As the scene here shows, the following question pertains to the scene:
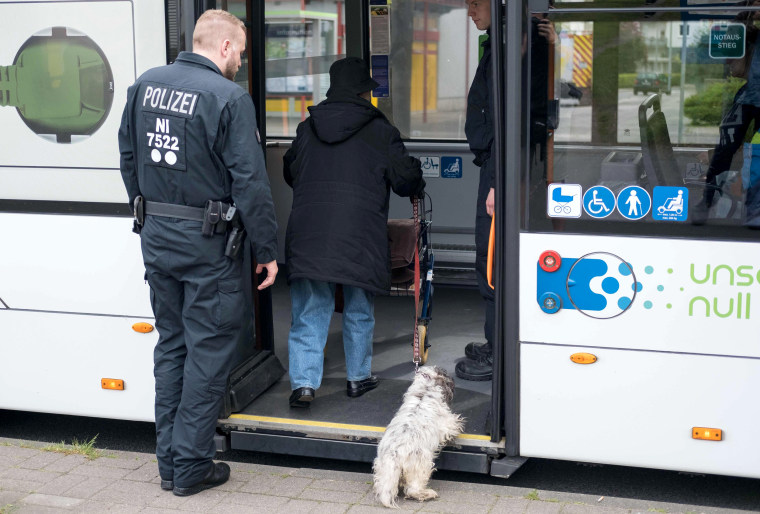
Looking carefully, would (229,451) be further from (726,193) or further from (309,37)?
(309,37)

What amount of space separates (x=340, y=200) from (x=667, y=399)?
1.83 metres

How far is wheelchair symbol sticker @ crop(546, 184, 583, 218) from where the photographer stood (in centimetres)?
401

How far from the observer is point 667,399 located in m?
4.01

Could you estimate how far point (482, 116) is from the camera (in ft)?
16.1

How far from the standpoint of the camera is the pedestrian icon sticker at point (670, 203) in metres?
3.90

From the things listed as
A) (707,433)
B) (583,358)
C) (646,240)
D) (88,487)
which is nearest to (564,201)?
(646,240)

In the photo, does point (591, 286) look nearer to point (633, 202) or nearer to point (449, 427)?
point (633, 202)

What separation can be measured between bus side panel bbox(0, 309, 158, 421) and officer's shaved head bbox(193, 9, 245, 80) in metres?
1.34

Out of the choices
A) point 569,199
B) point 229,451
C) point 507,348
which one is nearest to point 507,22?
point 569,199

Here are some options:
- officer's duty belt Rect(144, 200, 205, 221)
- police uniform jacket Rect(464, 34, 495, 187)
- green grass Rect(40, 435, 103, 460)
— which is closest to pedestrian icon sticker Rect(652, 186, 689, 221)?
police uniform jacket Rect(464, 34, 495, 187)

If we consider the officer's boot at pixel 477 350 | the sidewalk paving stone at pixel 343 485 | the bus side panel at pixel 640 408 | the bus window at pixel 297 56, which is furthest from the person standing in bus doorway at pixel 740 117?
the bus window at pixel 297 56

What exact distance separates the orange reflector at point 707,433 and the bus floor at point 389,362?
3.06 ft

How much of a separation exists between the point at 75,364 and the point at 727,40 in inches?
131

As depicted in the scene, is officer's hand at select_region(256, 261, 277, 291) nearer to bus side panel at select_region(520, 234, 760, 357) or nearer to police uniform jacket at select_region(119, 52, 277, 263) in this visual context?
police uniform jacket at select_region(119, 52, 277, 263)
